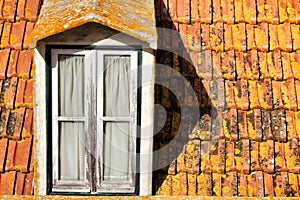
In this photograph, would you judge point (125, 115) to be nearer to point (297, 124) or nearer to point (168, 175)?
point (168, 175)

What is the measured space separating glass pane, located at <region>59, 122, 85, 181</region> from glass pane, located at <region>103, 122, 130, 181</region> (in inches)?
8.9

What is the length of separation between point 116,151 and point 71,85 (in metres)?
0.74

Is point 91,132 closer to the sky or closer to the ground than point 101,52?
closer to the ground

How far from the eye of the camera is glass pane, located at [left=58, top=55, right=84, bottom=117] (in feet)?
18.9

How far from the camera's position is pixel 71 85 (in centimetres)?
579

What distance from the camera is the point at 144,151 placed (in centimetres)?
582

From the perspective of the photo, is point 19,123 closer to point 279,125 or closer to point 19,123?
point 19,123

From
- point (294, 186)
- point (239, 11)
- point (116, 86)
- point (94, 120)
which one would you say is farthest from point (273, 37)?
point (94, 120)

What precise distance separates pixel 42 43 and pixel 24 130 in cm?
94

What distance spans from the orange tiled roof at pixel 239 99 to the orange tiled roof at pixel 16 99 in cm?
128

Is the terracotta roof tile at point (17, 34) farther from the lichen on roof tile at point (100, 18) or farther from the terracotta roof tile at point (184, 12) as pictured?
the terracotta roof tile at point (184, 12)

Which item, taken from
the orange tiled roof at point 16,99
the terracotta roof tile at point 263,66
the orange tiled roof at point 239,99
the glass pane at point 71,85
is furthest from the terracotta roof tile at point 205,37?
the orange tiled roof at point 16,99

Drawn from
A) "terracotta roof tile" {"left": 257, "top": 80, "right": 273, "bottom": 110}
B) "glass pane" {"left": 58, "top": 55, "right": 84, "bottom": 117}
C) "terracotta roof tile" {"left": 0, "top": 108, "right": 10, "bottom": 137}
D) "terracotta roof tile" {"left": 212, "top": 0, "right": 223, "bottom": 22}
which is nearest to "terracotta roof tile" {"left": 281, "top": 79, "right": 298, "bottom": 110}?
"terracotta roof tile" {"left": 257, "top": 80, "right": 273, "bottom": 110}

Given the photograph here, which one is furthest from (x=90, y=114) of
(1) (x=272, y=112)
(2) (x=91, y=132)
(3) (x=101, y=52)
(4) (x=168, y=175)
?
(1) (x=272, y=112)
